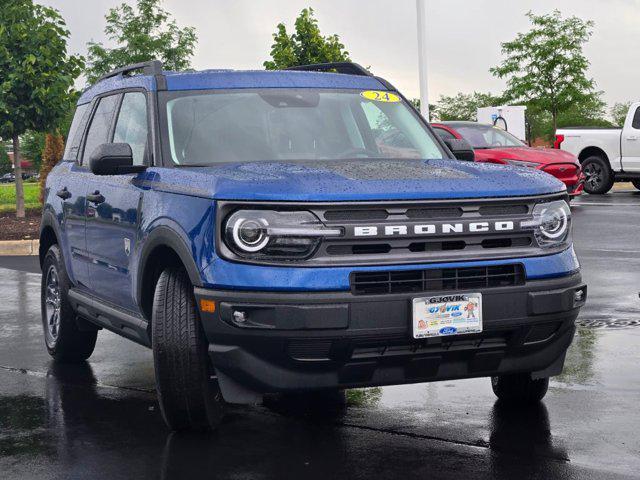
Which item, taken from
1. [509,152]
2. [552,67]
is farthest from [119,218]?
[552,67]

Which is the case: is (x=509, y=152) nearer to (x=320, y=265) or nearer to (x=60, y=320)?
(x=60, y=320)

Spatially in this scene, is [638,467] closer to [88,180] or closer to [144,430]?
[144,430]

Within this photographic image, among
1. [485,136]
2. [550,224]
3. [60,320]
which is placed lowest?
[60,320]

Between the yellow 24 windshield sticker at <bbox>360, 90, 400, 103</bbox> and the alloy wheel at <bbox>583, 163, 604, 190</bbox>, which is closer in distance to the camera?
the yellow 24 windshield sticker at <bbox>360, 90, 400, 103</bbox>

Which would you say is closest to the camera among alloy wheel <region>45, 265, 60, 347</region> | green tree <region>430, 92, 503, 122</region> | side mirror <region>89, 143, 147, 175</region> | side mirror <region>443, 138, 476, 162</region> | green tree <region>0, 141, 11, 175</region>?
side mirror <region>89, 143, 147, 175</region>

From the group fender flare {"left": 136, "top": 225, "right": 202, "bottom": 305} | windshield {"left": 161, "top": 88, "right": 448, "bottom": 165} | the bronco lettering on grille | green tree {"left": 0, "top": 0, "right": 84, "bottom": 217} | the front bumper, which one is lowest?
the front bumper

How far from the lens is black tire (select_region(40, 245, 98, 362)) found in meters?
7.88

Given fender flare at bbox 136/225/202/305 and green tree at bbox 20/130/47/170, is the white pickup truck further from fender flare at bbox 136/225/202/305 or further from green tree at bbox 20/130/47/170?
green tree at bbox 20/130/47/170

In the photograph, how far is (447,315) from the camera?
5.13m

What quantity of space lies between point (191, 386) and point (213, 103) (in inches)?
70.2

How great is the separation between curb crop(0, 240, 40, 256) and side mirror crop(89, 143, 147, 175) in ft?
36.4

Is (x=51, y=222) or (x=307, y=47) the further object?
(x=307, y=47)

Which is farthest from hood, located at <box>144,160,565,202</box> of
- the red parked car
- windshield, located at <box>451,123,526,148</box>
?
windshield, located at <box>451,123,526,148</box>

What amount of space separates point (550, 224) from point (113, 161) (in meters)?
2.29
